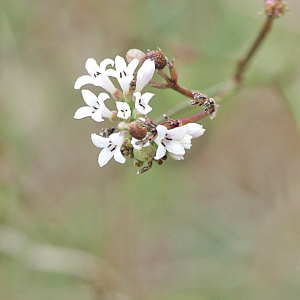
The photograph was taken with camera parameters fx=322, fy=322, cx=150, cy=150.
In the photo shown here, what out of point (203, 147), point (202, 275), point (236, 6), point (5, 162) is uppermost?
point (236, 6)

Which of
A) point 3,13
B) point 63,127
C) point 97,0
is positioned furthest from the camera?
point 63,127

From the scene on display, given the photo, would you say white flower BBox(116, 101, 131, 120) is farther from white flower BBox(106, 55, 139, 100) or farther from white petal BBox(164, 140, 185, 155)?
white petal BBox(164, 140, 185, 155)

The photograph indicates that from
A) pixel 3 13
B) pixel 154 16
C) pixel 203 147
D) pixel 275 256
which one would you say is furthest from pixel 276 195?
pixel 3 13

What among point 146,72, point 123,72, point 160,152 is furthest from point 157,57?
point 160,152

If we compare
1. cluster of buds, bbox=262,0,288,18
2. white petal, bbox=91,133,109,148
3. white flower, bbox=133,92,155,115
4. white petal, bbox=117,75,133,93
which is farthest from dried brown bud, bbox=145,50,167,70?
cluster of buds, bbox=262,0,288,18

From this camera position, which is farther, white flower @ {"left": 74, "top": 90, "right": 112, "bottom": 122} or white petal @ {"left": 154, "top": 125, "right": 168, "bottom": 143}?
white flower @ {"left": 74, "top": 90, "right": 112, "bottom": 122}

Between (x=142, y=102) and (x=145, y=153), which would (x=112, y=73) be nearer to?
(x=142, y=102)

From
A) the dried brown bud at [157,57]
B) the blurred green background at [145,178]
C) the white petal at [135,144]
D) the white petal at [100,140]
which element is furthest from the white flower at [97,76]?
the blurred green background at [145,178]

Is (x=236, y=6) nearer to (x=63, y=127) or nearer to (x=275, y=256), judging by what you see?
(x=63, y=127)
